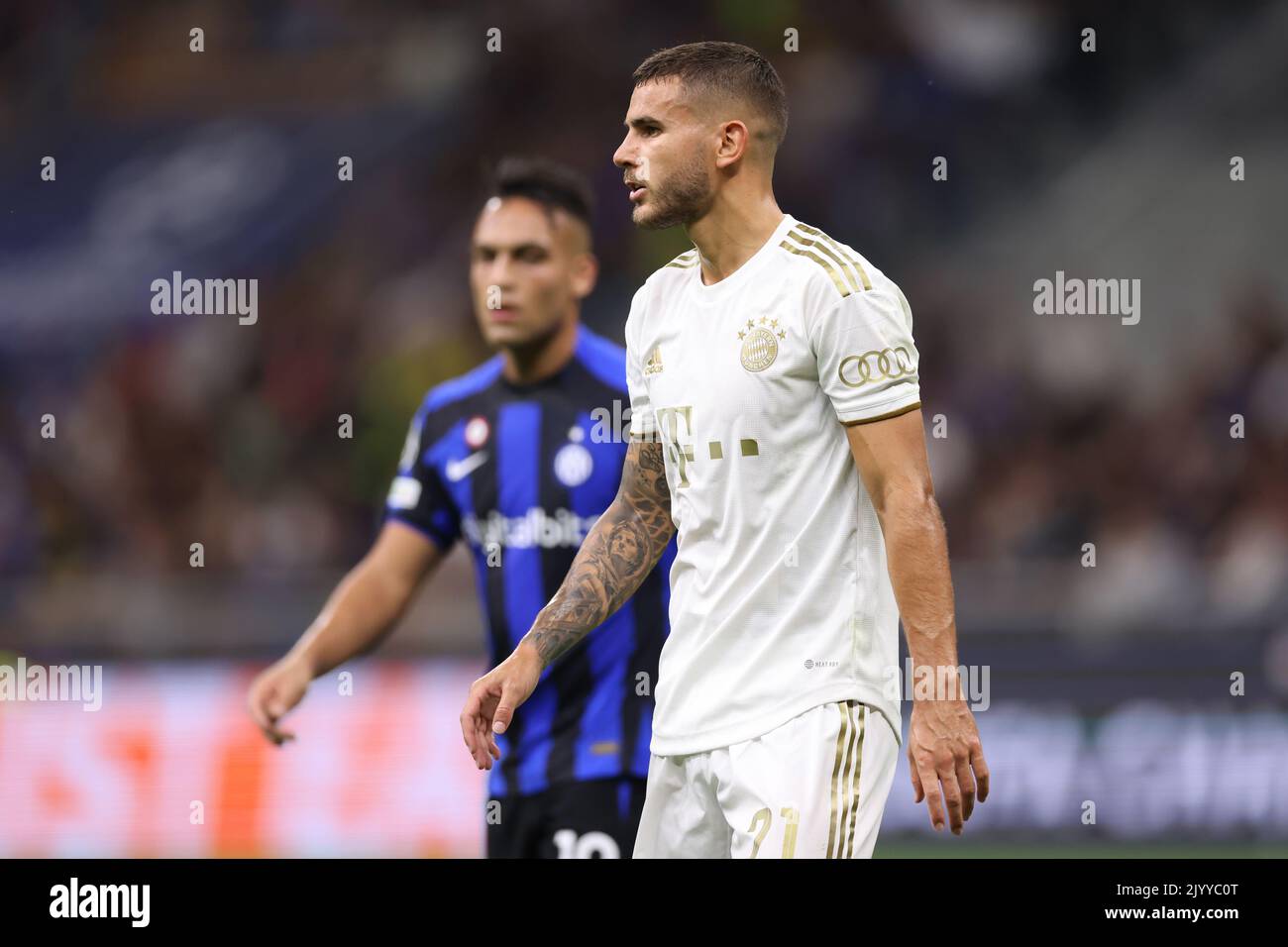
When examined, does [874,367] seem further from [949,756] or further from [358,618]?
[358,618]

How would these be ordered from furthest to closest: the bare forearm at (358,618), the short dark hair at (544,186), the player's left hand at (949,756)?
the short dark hair at (544,186) → the bare forearm at (358,618) → the player's left hand at (949,756)

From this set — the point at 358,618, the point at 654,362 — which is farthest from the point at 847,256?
the point at 358,618

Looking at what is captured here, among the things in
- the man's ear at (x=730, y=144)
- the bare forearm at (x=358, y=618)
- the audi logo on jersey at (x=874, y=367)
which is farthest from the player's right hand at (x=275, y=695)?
the audi logo on jersey at (x=874, y=367)

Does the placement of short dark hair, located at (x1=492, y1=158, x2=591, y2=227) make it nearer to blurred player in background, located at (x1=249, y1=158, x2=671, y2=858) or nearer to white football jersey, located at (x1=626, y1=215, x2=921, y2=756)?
blurred player in background, located at (x1=249, y1=158, x2=671, y2=858)

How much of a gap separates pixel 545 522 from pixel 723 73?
2014mm

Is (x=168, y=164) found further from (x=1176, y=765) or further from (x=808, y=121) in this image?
(x=1176, y=765)

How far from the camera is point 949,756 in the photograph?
11.7 ft

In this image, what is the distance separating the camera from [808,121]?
520 inches

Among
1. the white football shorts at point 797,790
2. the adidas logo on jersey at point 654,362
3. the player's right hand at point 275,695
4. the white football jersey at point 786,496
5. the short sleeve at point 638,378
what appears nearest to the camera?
the white football shorts at point 797,790

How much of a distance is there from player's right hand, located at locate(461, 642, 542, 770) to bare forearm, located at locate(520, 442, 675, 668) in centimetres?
24

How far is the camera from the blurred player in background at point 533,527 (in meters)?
5.41

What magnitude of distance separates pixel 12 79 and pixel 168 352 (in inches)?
126

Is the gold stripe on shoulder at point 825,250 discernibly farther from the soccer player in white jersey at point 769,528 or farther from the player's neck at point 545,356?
the player's neck at point 545,356

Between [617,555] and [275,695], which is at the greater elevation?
[617,555]
